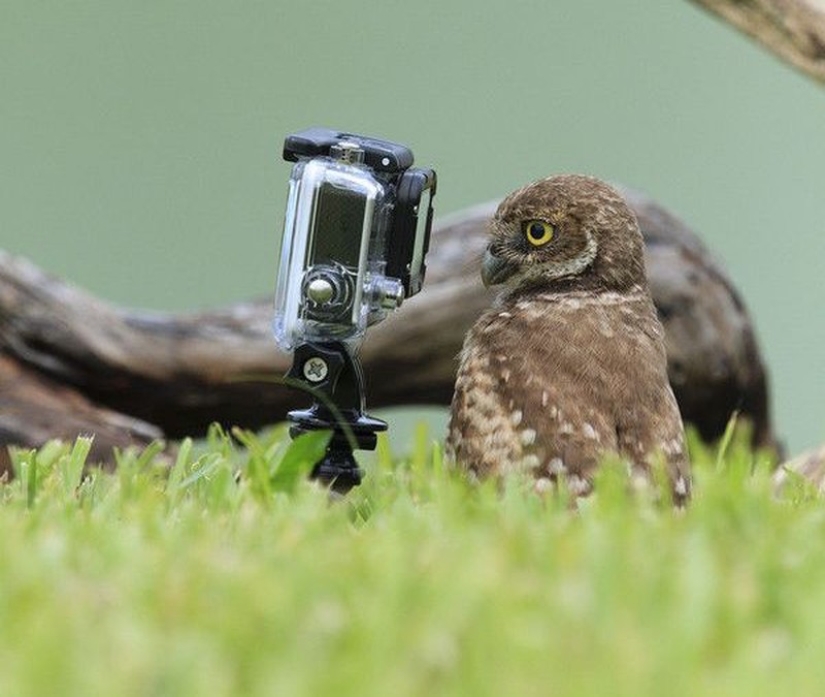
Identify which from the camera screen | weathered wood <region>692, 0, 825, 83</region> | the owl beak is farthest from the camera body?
weathered wood <region>692, 0, 825, 83</region>

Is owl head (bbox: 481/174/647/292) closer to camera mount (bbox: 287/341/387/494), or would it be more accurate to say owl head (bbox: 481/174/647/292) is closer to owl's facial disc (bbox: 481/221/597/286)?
owl's facial disc (bbox: 481/221/597/286)

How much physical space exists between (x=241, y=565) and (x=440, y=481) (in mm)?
1313

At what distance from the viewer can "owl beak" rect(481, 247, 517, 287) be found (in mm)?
4785

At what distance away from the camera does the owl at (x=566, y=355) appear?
4.27 m

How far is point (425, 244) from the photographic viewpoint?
4.63 m

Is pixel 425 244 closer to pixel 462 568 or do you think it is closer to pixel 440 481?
pixel 440 481

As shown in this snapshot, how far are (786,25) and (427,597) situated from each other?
4.34 m

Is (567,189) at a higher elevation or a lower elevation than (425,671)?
higher

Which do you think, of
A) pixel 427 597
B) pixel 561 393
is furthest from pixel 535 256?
pixel 427 597

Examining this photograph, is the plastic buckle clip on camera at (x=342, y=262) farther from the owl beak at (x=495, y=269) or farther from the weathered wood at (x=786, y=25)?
the weathered wood at (x=786, y=25)

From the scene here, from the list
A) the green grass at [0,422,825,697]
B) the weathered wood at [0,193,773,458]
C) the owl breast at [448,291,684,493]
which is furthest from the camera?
the weathered wood at [0,193,773,458]

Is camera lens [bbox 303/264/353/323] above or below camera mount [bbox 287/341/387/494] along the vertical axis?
above

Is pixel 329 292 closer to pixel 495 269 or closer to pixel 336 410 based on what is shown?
pixel 336 410

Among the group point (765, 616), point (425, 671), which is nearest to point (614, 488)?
point (765, 616)
